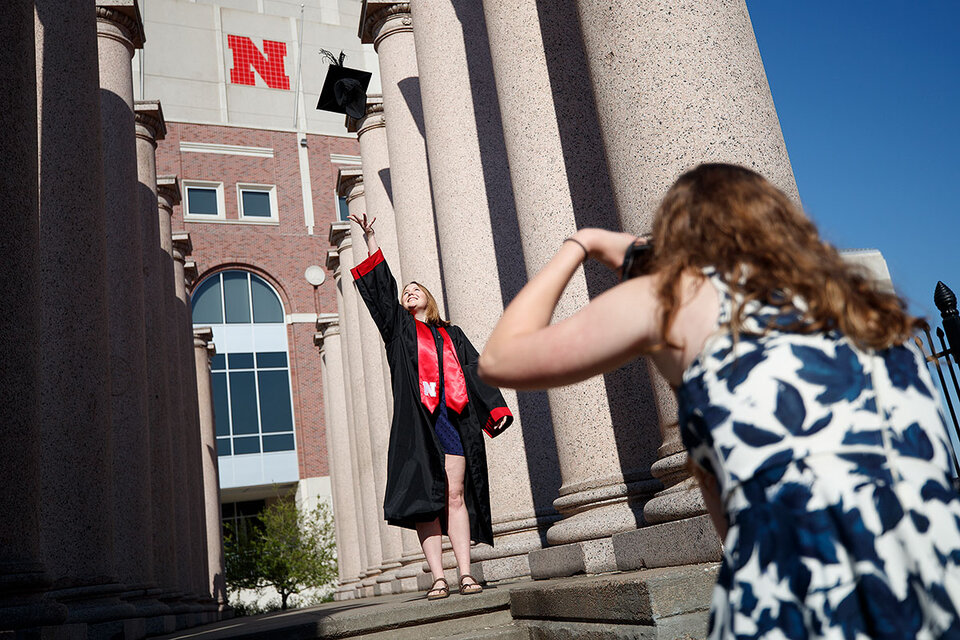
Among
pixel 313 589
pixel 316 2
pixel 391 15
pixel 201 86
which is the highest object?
pixel 316 2

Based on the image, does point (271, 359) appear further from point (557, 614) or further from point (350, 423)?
point (557, 614)

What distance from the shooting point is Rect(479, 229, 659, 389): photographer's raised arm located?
1.70 metres

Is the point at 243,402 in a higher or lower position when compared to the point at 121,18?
lower

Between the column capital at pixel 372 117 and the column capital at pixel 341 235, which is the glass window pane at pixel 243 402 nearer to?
the column capital at pixel 341 235

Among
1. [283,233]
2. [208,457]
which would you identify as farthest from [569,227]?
[283,233]

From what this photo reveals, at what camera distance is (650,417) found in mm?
5441

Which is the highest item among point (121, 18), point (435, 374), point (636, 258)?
point (121, 18)

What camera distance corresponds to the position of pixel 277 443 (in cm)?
3778

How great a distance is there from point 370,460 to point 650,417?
1310 centimetres

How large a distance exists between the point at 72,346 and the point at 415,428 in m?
3.50

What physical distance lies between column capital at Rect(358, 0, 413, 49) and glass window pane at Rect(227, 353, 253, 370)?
28.3 metres

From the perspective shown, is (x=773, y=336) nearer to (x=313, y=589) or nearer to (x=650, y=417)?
(x=650, y=417)

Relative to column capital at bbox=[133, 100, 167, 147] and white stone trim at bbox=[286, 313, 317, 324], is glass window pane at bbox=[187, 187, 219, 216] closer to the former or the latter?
white stone trim at bbox=[286, 313, 317, 324]

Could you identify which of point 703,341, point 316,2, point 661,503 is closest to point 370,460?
point 661,503
